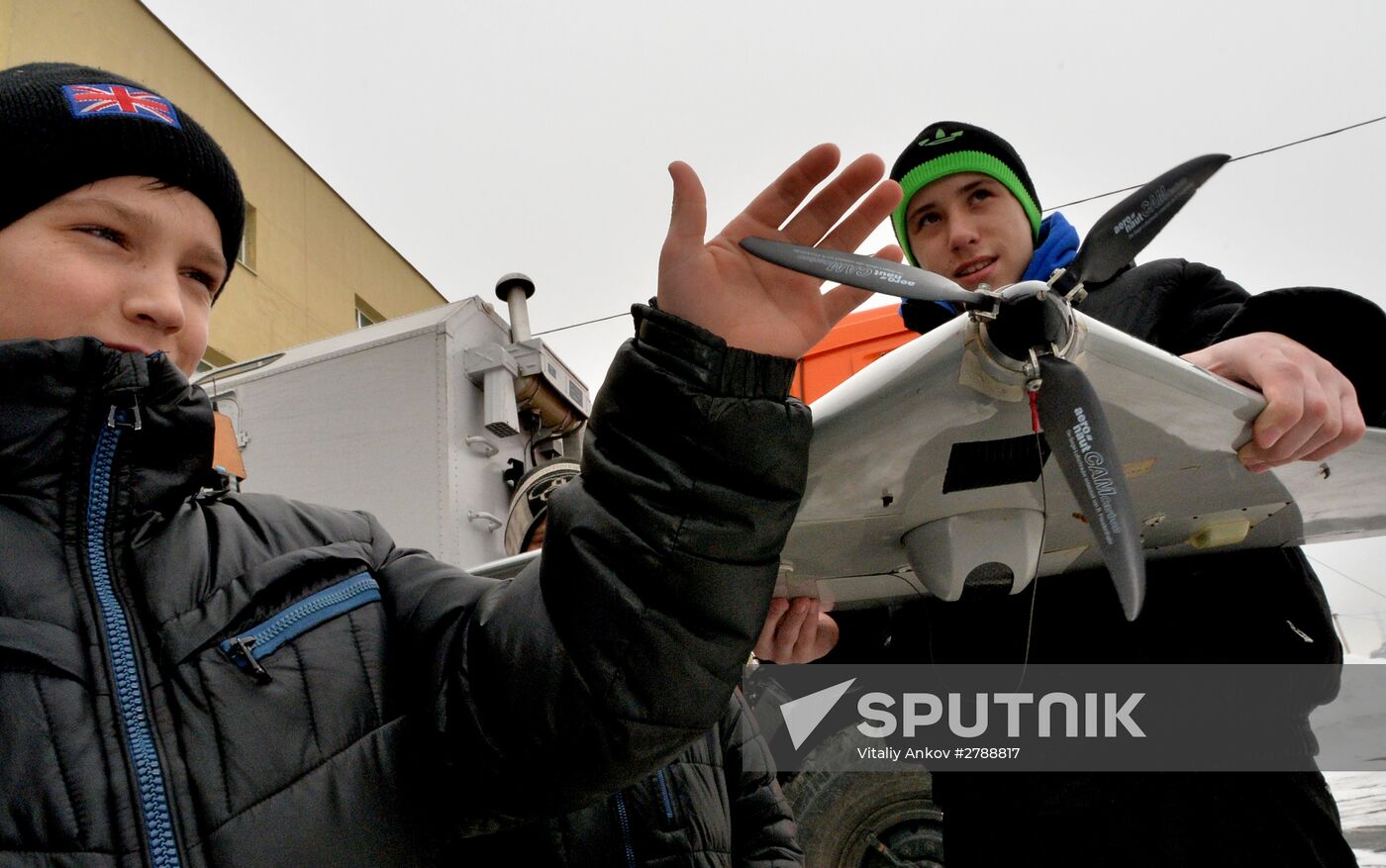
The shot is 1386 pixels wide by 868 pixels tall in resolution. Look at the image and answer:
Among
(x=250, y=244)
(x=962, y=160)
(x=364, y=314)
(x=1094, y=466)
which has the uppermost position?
(x=364, y=314)

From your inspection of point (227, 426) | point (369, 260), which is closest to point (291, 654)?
point (227, 426)

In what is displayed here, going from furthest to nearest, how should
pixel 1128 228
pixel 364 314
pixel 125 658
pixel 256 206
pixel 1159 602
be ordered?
pixel 364 314 < pixel 256 206 < pixel 1159 602 < pixel 1128 228 < pixel 125 658

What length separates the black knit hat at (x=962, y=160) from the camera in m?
2.83

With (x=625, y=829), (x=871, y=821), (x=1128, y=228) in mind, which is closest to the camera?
(x=625, y=829)

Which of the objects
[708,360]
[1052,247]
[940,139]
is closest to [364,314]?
[940,139]

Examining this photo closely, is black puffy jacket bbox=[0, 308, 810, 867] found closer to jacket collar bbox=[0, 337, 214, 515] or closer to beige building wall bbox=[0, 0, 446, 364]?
jacket collar bbox=[0, 337, 214, 515]

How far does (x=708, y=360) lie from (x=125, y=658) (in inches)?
29.8

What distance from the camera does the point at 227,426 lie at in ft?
17.5

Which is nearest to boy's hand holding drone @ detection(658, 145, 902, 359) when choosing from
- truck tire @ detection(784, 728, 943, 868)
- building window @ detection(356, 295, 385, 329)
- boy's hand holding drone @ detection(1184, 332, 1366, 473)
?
boy's hand holding drone @ detection(1184, 332, 1366, 473)

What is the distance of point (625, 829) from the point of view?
66.9 inches

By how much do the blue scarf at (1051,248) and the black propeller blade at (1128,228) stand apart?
48 cm

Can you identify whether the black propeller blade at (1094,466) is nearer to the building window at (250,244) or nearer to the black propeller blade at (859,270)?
the black propeller blade at (859,270)

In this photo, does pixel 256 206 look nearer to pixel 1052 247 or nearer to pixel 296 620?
pixel 1052 247

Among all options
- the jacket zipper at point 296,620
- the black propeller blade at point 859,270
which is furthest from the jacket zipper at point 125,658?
the black propeller blade at point 859,270
